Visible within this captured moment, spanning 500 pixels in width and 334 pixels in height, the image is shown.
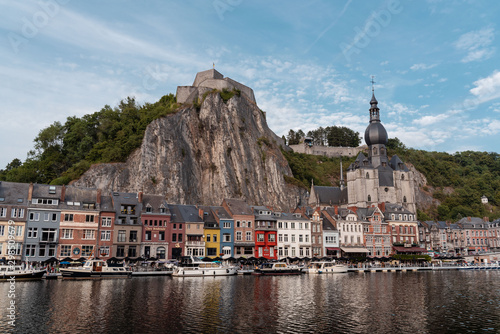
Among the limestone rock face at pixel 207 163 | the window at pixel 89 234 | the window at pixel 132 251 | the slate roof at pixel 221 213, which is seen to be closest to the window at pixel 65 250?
the window at pixel 89 234

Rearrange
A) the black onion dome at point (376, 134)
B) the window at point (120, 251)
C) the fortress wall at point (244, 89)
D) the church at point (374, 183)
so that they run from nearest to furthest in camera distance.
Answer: the window at point (120, 251) → the church at point (374, 183) → the fortress wall at point (244, 89) → the black onion dome at point (376, 134)

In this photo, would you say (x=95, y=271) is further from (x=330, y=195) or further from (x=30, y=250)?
(x=330, y=195)

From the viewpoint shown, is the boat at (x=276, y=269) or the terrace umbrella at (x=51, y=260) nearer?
the terrace umbrella at (x=51, y=260)

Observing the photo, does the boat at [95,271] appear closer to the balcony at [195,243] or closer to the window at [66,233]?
the window at [66,233]

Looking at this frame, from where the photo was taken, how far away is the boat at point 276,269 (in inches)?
2122

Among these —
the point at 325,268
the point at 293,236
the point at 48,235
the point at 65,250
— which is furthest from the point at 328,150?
the point at 48,235

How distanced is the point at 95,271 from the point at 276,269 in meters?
22.4

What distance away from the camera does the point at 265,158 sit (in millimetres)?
95562

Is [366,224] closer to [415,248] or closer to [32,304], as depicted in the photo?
[415,248]

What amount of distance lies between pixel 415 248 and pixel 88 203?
193 ft

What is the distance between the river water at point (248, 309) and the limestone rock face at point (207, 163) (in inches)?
1570

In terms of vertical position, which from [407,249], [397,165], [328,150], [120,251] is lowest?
[120,251]

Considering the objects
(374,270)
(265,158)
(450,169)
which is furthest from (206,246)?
(450,169)

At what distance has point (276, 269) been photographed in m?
54.2
